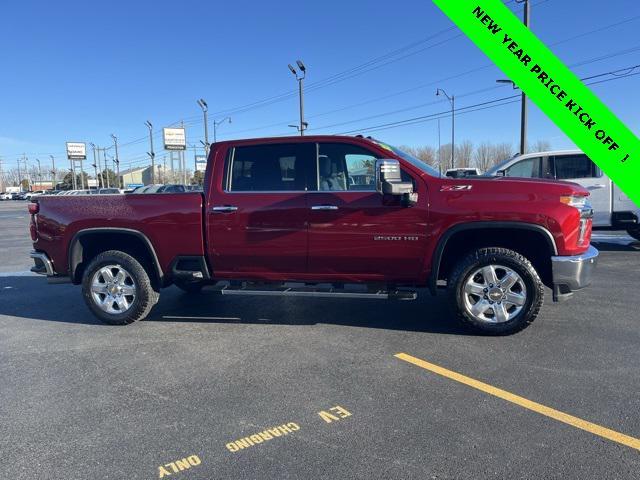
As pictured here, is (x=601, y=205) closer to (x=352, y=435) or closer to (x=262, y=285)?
A: (x=262, y=285)

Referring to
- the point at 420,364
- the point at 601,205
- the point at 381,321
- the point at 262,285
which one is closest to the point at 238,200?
the point at 262,285

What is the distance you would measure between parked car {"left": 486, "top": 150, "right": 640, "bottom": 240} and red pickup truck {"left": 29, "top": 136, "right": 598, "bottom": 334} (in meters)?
5.41

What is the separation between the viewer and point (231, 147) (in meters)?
5.25

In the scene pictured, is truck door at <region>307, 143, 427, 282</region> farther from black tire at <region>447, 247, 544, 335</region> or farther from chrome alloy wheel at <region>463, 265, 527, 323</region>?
chrome alloy wheel at <region>463, 265, 527, 323</region>

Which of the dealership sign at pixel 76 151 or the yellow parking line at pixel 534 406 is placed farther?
the dealership sign at pixel 76 151

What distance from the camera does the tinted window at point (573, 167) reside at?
9.68 meters

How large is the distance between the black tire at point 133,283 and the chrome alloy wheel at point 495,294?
3482 millimetres

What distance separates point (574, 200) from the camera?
14.7 ft

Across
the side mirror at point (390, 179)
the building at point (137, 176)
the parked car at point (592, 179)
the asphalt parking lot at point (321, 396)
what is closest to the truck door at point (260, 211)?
the asphalt parking lot at point (321, 396)

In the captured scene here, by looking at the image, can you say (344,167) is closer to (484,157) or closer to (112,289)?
(112,289)

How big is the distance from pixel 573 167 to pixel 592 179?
436mm

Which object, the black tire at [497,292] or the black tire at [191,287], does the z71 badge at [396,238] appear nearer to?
the black tire at [497,292]

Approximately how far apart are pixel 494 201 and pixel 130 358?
3753 mm

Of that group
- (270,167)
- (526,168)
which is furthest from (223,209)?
(526,168)
